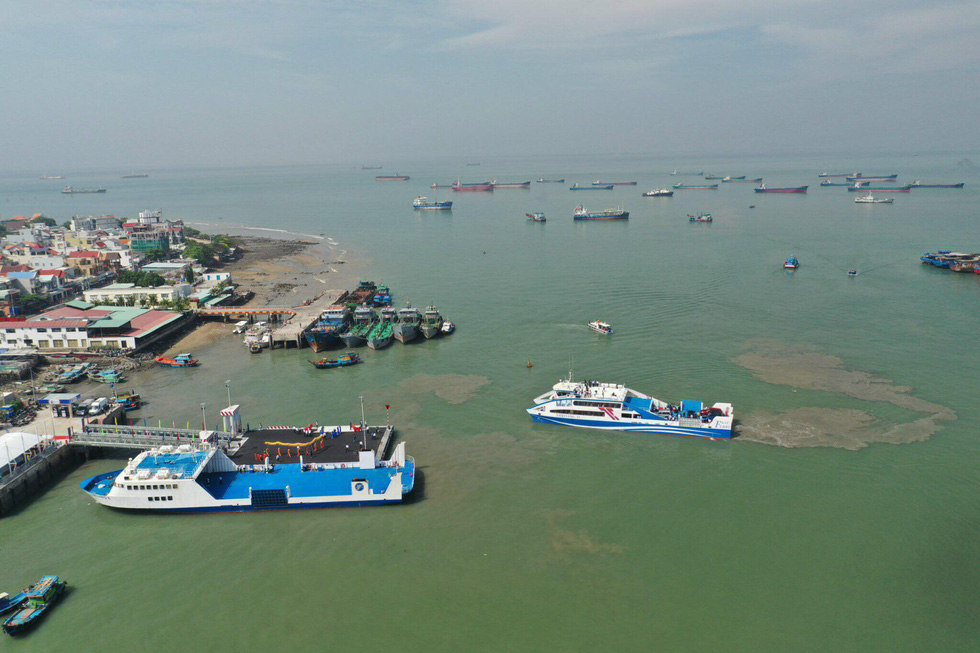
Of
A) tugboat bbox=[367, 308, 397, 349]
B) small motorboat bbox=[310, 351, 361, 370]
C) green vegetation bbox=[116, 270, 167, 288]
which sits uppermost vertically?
green vegetation bbox=[116, 270, 167, 288]

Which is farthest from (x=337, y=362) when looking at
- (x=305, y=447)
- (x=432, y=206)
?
(x=432, y=206)

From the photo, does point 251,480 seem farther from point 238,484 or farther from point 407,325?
point 407,325

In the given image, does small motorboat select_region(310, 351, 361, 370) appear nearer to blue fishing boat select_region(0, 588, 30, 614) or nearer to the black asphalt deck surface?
the black asphalt deck surface

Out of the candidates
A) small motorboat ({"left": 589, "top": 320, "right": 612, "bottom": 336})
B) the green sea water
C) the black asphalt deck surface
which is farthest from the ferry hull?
small motorboat ({"left": 589, "top": 320, "right": 612, "bottom": 336})

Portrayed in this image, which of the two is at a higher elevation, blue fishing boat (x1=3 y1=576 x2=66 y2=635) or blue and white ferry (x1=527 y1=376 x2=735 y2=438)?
blue and white ferry (x1=527 y1=376 x2=735 y2=438)

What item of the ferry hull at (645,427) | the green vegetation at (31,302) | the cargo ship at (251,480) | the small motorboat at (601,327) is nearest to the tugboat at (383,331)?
the small motorboat at (601,327)

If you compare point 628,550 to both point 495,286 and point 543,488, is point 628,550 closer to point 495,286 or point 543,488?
point 543,488
